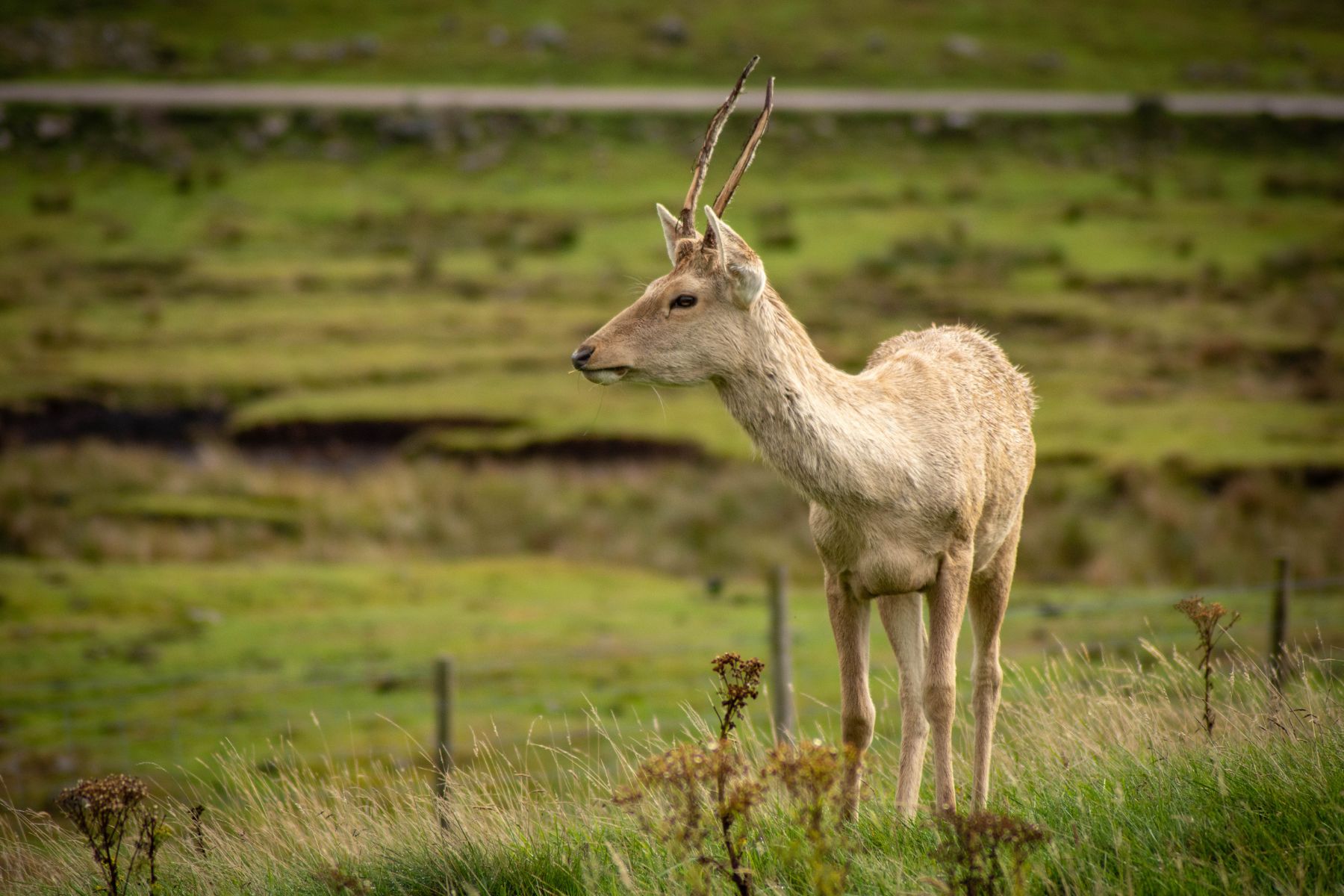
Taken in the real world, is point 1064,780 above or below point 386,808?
above

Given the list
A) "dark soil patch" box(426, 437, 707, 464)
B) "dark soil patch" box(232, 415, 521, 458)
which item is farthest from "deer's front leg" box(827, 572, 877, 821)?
"dark soil patch" box(232, 415, 521, 458)

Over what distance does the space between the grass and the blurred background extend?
0.31 feet

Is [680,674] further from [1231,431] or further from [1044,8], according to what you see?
[1044,8]

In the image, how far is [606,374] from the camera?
609cm

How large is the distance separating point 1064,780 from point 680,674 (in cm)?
1058

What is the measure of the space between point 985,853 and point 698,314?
2.77m

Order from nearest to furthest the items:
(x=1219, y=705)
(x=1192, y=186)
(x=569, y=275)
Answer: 1. (x=1219, y=705)
2. (x=569, y=275)
3. (x=1192, y=186)

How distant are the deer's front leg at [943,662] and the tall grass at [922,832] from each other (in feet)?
1.14

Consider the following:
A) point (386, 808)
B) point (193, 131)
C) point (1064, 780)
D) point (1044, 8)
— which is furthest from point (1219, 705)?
point (1044, 8)

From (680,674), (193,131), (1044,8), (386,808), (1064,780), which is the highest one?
(1044,8)

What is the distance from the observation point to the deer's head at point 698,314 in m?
6.16

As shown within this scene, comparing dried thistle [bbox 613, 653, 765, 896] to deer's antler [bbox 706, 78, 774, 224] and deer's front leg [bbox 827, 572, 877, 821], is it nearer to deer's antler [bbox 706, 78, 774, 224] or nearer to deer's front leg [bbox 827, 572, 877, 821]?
deer's front leg [bbox 827, 572, 877, 821]

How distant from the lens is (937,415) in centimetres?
684

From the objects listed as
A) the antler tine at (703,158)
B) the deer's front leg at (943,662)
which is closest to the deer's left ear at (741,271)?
the antler tine at (703,158)
